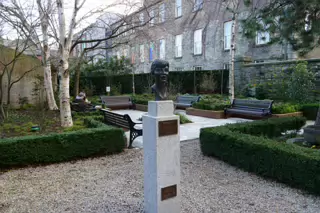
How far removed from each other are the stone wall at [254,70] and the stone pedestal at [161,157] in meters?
10.8

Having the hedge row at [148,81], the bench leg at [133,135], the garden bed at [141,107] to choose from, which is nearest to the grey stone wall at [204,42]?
the hedge row at [148,81]

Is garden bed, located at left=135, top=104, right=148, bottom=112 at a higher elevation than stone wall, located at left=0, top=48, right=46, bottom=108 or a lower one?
lower

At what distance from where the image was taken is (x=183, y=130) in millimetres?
7637

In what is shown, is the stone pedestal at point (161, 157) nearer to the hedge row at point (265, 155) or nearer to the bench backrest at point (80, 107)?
the hedge row at point (265, 155)

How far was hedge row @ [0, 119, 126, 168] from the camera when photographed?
4.39m

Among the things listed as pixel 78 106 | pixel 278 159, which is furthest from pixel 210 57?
pixel 278 159

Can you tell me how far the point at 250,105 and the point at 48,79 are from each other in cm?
887

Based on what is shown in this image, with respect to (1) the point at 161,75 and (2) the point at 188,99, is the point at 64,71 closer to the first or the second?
(1) the point at 161,75

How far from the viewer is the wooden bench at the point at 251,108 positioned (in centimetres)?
859

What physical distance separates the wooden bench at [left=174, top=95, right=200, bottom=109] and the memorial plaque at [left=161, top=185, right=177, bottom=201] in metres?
9.33

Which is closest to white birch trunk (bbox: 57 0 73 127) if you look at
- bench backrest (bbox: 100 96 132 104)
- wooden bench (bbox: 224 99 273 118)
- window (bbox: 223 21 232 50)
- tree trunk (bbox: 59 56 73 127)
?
tree trunk (bbox: 59 56 73 127)

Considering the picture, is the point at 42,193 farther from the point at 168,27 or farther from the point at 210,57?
the point at 210,57

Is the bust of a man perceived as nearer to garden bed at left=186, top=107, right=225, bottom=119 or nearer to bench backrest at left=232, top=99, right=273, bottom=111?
bench backrest at left=232, top=99, right=273, bottom=111

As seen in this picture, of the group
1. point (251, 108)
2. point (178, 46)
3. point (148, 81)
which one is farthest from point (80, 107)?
point (178, 46)
